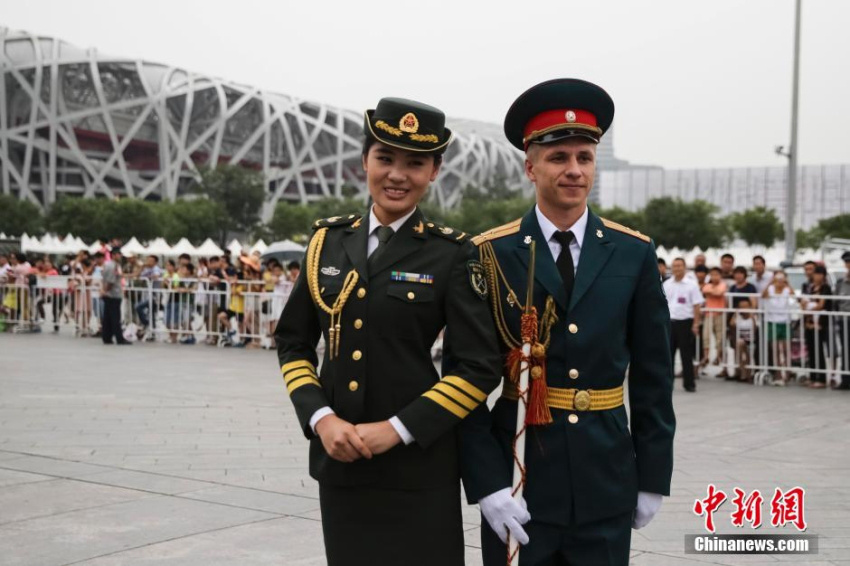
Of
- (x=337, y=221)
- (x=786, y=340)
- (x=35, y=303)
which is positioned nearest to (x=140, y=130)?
(x=35, y=303)

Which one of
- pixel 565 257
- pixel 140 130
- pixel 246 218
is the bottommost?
pixel 565 257

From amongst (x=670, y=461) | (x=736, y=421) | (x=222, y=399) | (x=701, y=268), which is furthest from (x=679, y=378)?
(x=670, y=461)

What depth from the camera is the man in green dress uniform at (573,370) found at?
101 inches

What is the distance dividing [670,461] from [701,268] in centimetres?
1112

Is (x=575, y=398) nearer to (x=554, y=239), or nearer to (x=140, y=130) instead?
(x=554, y=239)

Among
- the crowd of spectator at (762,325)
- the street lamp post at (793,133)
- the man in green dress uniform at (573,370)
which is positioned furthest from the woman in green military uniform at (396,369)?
the street lamp post at (793,133)

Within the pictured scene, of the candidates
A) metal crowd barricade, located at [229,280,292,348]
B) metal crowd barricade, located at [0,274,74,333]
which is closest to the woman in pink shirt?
metal crowd barricade, located at [229,280,292,348]

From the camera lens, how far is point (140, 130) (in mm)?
80375

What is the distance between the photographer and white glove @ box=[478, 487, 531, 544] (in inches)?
97.3

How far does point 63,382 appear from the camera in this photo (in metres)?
11.0

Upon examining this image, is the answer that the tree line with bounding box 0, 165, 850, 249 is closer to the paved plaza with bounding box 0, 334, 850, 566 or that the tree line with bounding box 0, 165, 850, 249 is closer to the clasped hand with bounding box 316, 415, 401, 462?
the paved plaza with bounding box 0, 334, 850, 566

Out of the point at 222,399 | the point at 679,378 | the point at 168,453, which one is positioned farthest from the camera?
the point at 679,378

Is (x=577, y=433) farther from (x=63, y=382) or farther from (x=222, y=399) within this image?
(x=63, y=382)

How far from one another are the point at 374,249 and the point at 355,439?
1.85ft
